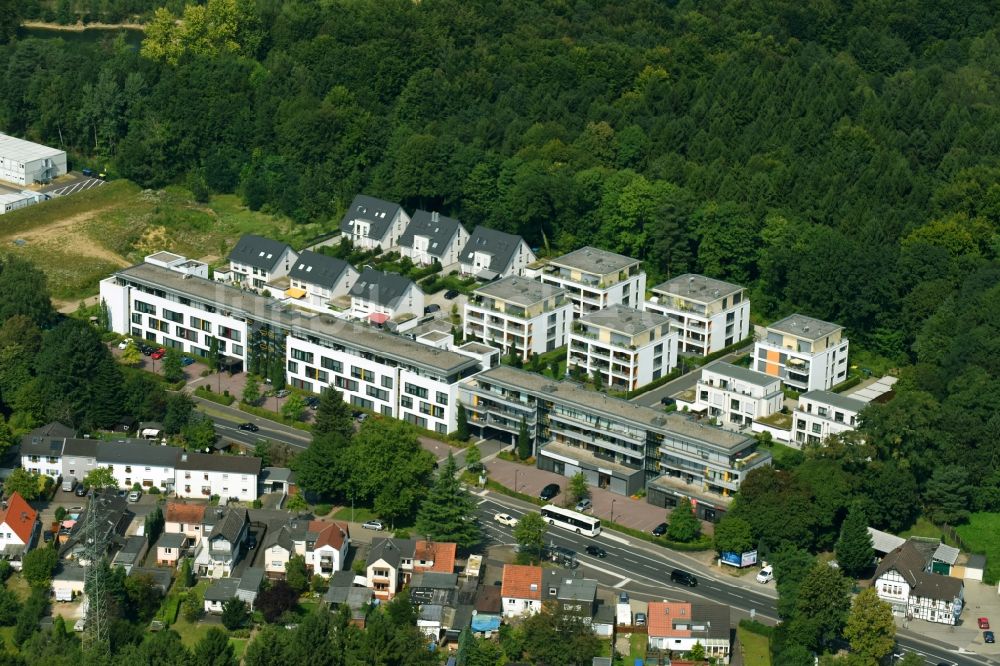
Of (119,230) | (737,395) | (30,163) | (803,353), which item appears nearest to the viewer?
(737,395)

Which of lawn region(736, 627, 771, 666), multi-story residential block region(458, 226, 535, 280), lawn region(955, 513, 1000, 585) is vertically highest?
multi-story residential block region(458, 226, 535, 280)

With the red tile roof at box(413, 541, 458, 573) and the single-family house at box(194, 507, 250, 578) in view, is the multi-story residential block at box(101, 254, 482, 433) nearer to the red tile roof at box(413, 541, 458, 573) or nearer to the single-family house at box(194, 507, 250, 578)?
the red tile roof at box(413, 541, 458, 573)

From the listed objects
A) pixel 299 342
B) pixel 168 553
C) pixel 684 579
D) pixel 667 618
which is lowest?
pixel 684 579

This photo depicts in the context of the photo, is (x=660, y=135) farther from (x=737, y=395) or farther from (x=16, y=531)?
(x=16, y=531)

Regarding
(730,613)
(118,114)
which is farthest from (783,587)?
(118,114)

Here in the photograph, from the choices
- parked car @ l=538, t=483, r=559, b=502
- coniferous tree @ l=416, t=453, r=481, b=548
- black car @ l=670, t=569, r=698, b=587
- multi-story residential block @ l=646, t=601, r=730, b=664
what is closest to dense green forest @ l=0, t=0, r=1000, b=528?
black car @ l=670, t=569, r=698, b=587

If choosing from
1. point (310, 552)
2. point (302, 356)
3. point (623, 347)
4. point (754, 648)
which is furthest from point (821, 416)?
point (302, 356)

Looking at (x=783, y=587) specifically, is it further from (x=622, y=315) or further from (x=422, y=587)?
(x=622, y=315)
